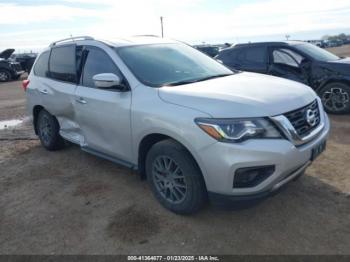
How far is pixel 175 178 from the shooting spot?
355 cm

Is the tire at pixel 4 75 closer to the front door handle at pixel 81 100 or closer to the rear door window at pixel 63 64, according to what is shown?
the rear door window at pixel 63 64

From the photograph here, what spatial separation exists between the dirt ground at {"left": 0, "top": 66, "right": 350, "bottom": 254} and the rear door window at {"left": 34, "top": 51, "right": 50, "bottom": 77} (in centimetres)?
170

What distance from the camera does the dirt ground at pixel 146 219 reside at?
3.19 m

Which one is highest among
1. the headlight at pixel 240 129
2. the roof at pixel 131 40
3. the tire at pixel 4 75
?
the roof at pixel 131 40

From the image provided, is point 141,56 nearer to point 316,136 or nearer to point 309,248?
point 316,136

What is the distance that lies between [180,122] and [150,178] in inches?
35.8

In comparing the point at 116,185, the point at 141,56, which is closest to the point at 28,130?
the point at 116,185

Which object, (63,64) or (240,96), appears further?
(63,64)

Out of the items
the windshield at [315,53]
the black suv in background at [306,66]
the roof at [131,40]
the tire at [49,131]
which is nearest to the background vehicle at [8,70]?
the black suv in background at [306,66]

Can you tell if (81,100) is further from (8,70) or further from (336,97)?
(8,70)

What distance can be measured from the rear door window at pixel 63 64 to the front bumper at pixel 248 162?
261 cm

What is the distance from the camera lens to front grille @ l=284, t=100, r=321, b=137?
3.24 meters

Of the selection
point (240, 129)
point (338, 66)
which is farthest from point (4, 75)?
point (240, 129)

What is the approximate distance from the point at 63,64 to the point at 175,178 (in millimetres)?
2733
